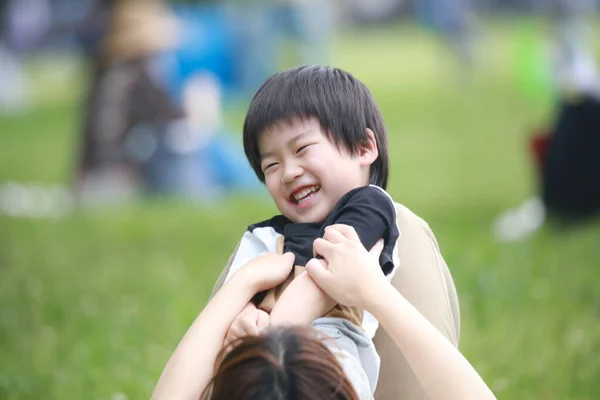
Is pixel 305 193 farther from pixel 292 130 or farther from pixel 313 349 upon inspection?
pixel 313 349

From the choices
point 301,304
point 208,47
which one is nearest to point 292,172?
point 301,304

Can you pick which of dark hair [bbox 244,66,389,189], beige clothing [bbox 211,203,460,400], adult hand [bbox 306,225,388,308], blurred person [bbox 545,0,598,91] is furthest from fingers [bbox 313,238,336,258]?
blurred person [bbox 545,0,598,91]

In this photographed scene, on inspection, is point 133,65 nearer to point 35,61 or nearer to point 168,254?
point 168,254

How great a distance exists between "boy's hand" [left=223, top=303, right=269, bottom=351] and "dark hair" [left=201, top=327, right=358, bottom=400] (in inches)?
10.7

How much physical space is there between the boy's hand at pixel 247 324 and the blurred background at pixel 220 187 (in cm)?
192

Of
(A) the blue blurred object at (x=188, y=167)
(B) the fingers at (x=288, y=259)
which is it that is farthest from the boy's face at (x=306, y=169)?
(A) the blue blurred object at (x=188, y=167)

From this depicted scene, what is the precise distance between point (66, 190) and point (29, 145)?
14.9 feet

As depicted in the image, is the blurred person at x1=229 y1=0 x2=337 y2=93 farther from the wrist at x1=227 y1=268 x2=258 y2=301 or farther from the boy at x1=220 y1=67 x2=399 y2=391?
the wrist at x1=227 y1=268 x2=258 y2=301

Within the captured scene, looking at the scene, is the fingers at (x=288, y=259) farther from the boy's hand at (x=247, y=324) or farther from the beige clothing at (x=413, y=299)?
the beige clothing at (x=413, y=299)

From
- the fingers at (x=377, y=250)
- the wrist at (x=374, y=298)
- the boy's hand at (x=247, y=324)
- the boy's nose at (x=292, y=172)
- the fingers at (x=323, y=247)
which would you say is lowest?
the boy's hand at (x=247, y=324)

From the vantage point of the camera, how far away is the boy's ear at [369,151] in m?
2.80

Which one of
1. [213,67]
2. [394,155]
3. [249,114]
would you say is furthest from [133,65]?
[249,114]

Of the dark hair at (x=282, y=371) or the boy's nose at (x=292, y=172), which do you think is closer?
the dark hair at (x=282, y=371)

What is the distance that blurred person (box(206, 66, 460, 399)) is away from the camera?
253cm
